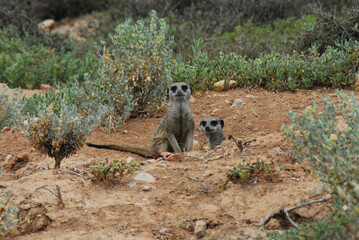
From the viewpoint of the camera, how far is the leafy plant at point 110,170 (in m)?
3.83

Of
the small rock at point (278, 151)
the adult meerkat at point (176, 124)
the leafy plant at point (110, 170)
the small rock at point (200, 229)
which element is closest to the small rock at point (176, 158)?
the leafy plant at point (110, 170)

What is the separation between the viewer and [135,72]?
259 inches

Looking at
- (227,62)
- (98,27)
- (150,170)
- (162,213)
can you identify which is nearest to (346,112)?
(162,213)

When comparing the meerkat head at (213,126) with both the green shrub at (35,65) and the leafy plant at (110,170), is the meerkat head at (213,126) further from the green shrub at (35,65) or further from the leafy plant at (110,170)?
the green shrub at (35,65)

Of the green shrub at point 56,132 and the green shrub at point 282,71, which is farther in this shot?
the green shrub at point 282,71

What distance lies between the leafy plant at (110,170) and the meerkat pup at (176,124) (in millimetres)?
1866

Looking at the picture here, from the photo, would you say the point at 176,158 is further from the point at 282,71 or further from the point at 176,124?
the point at 282,71

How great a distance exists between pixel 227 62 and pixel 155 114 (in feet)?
4.60

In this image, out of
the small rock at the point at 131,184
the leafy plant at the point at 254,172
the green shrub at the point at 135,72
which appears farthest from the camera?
the green shrub at the point at 135,72

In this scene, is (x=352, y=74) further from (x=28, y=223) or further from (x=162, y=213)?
(x=28, y=223)

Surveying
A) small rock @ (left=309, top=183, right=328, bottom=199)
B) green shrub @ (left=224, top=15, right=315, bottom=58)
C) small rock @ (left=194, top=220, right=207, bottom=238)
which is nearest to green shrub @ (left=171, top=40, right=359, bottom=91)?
green shrub @ (left=224, top=15, right=315, bottom=58)

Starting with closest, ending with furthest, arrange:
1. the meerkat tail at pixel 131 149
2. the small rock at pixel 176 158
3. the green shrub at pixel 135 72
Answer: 1. the small rock at pixel 176 158
2. the meerkat tail at pixel 131 149
3. the green shrub at pixel 135 72

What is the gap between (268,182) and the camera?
375cm

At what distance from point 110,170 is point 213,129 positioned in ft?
7.37
